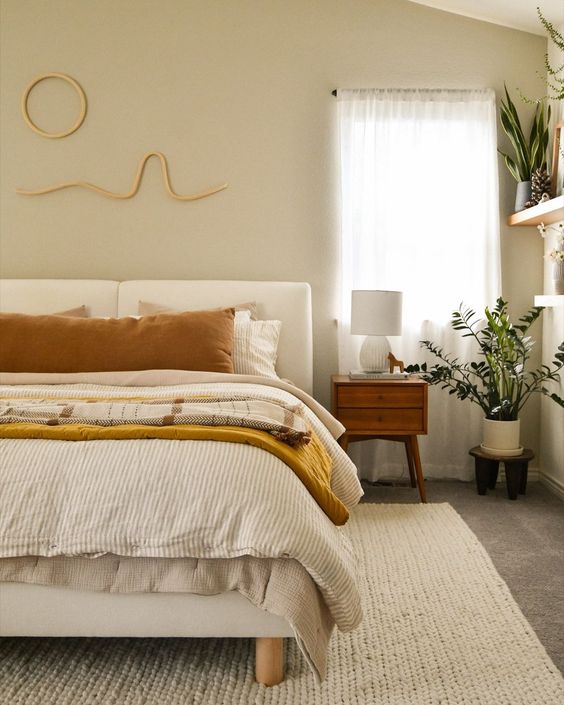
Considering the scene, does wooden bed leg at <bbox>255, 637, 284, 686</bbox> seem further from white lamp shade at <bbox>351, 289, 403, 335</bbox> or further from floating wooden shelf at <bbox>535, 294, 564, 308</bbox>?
floating wooden shelf at <bbox>535, 294, 564, 308</bbox>

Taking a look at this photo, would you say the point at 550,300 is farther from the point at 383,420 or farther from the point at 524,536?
the point at 524,536

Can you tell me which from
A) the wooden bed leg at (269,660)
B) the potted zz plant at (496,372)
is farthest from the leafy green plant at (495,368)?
the wooden bed leg at (269,660)

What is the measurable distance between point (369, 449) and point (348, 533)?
102 centimetres

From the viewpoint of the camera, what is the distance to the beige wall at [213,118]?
3941mm

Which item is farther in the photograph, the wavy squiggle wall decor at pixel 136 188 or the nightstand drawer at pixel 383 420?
the wavy squiggle wall decor at pixel 136 188

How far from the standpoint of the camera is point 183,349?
3.15 m

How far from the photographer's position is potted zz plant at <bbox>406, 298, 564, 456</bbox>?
368cm

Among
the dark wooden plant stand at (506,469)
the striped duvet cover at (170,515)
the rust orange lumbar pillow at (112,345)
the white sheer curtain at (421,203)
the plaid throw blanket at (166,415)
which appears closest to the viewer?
the striped duvet cover at (170,515)

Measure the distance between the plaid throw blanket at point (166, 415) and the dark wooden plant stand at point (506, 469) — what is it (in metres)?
1.77

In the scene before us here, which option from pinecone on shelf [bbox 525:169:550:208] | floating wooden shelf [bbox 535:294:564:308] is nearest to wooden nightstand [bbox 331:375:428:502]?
Result: floating wooden shelf [bbox 535:294:564:308]

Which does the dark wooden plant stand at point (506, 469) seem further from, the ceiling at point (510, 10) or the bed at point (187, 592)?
the ceiling at point (510, 10)

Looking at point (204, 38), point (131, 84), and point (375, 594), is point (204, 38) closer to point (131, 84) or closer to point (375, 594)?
point (131, 84)

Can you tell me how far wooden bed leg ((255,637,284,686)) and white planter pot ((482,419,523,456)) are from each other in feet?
7.08

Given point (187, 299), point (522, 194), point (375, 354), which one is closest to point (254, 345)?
point (187, 299)
